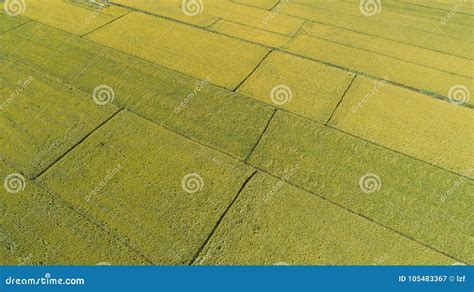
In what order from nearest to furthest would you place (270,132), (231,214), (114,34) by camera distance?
(231,214)
(270,132)
(114,34)

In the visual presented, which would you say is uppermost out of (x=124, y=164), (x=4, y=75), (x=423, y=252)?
(x=4, y=75)

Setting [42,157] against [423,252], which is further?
[42,157]

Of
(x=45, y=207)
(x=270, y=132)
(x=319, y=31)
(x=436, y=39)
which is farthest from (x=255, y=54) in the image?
(x=45, y=207)

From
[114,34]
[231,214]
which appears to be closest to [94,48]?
[114,34]

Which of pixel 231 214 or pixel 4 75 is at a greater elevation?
pixel 4 75

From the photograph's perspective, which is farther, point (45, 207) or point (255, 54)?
point (255, 54)

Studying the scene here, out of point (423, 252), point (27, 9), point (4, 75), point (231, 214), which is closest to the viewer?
point (423, 252)

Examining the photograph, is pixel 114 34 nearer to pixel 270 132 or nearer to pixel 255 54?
pixel 255 54

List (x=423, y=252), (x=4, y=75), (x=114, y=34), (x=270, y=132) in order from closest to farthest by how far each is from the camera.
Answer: (x=423, y=252) < (x=270, y=132) < (x=4, y=75) < (x=114, y=34)

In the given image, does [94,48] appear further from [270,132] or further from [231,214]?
[231,214]
